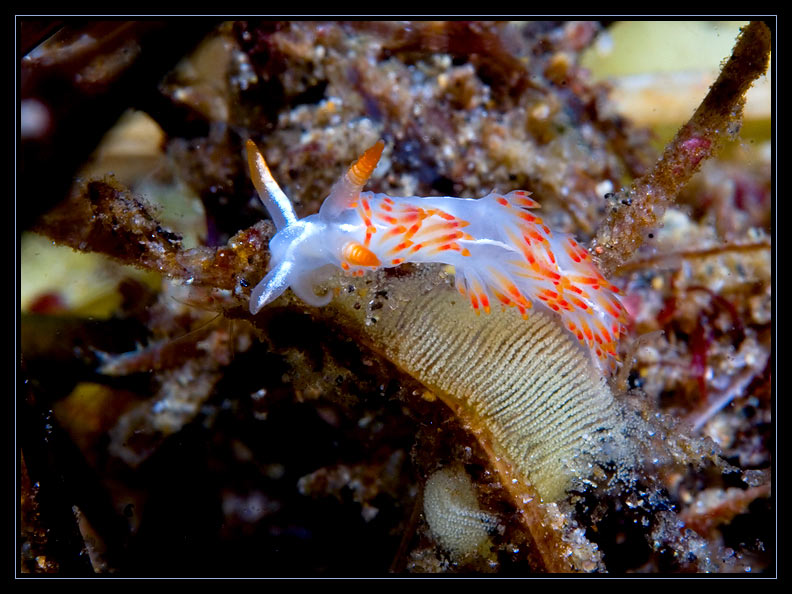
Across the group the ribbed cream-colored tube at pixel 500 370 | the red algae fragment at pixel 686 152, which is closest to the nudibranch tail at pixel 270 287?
the ribbed cream-colored tube at pixel 500 370

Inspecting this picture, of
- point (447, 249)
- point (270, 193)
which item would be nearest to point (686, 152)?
point (447, 249)

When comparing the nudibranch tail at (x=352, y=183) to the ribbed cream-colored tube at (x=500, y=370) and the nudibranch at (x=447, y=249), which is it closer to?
the nudibranch at (x=447, y=249)

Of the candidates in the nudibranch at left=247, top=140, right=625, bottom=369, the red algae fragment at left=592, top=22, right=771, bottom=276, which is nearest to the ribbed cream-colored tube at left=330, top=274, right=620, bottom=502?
the nudibranch at left=247, top=140, right=625, bottom=369

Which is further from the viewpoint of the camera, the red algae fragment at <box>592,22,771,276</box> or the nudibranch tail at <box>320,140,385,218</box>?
the red algae fragment at <box>592,22,771,276</box>

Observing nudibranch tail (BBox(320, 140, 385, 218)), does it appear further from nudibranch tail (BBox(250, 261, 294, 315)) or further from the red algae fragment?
the red algae fragment

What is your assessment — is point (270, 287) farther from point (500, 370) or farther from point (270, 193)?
point (500, 370)
